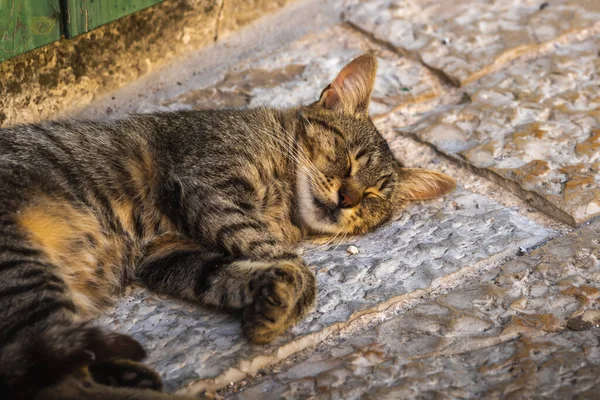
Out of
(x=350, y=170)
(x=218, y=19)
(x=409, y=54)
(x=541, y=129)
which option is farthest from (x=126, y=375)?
(x=409, y=54)

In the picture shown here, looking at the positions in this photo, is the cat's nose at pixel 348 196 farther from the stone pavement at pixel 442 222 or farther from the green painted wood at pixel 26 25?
the green painted wood at pixel 26 25

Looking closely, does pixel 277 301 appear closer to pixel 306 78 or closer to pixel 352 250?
pixel 352 250

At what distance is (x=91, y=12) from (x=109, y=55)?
41cm

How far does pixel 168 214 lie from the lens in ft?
11.2

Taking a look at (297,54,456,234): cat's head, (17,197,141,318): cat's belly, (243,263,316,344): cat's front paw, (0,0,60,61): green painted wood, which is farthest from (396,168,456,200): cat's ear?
(0,0,60,61): green painted wood

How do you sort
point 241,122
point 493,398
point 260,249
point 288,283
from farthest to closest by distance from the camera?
point 241,122, point 260,249, point 288,283, point 493,398

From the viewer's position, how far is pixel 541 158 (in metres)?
3.95

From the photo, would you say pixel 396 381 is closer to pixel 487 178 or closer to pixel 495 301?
pixel 495 301

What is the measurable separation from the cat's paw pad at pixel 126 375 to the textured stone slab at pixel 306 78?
1.91 meters

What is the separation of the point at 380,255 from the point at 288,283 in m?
0.58

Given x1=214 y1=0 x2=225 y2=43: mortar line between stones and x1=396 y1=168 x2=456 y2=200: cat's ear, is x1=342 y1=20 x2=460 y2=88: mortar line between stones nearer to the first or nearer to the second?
x1=214 y1=0 x2=225 y2=43: mortar line between stones

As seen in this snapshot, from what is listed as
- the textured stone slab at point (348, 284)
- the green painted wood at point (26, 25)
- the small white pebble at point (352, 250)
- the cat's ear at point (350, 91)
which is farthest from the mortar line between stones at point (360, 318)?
the green painted wood at point (26, 25)

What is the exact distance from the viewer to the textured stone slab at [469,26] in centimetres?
471

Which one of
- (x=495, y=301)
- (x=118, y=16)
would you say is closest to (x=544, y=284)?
(x=495, y=301)
